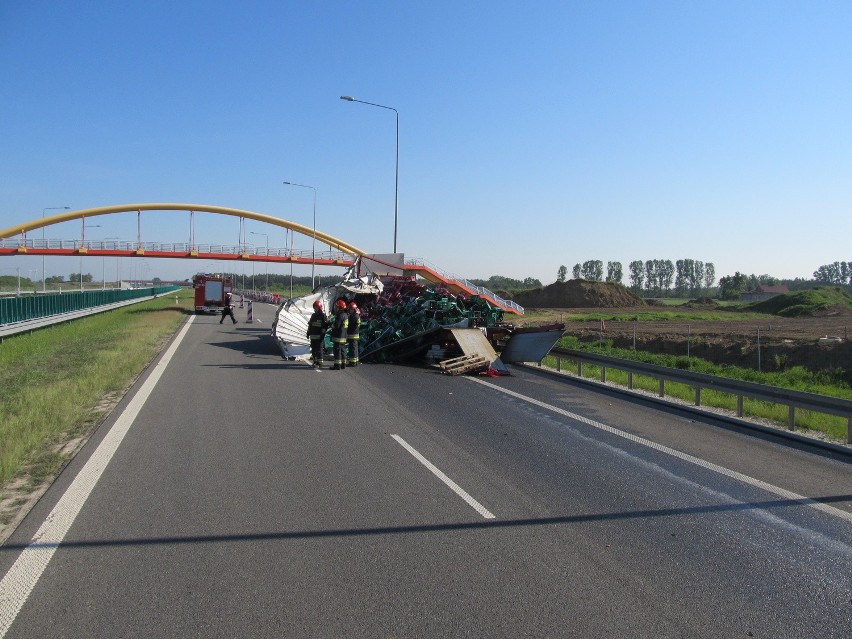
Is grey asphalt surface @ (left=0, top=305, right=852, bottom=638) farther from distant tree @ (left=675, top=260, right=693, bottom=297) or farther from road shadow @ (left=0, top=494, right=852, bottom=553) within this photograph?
distant tree @ (left=675, top=260, right=693, bottom=297)

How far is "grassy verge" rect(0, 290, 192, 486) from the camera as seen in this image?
8.08 meters

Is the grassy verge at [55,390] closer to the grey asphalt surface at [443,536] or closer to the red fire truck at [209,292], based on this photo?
the grey asphalt surface at [443,536]

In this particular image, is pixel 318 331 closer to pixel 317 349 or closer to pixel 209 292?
pixel 317 349

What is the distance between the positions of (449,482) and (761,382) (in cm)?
1421

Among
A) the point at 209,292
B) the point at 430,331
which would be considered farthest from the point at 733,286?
the point at 430,331

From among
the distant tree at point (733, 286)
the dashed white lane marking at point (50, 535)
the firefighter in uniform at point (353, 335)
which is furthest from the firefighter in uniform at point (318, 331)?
the distant tree at point (733, 286)

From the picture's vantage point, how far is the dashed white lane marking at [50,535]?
4402 millimetres

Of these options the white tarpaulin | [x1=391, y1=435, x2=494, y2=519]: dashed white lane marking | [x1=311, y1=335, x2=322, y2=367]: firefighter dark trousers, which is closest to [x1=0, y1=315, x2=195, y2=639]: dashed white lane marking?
[x1=391, y1=435, x2=494, y2=519]: dashed white lane marking

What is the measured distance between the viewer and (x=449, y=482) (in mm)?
7176

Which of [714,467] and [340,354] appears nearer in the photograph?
[714,467]

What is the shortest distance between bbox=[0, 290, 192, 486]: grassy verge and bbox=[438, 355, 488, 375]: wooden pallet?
6.92 m

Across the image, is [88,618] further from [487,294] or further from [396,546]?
[487,294]

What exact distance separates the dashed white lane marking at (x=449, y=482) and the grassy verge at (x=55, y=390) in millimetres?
3927

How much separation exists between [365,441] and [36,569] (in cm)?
467
